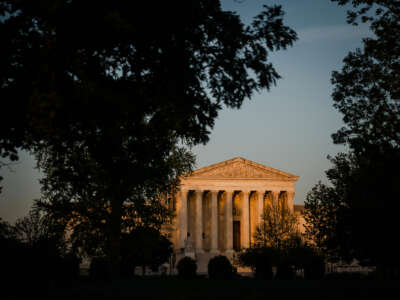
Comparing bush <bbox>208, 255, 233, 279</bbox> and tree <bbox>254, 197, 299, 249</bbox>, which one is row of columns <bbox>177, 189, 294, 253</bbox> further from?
bush <bbox>208, 255, 233, 279</bbox>

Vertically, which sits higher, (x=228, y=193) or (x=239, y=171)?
(x=239, y=171)

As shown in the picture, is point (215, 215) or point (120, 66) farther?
point (215, 215)

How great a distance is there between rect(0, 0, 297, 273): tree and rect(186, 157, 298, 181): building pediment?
2734 inches

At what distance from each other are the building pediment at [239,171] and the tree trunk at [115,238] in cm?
5677

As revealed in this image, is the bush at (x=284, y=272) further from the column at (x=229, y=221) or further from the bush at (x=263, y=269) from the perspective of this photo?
the column at (x=229, y=221)

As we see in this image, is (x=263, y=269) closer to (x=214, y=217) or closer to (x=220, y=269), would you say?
(x=220, y=269)

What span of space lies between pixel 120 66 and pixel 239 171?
72341mm

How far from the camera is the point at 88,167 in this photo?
2627 centimetres

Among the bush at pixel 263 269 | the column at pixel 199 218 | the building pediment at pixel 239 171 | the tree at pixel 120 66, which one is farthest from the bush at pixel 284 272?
the building pediment at pixel 239 171

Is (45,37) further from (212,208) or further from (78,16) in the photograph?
(212,208)

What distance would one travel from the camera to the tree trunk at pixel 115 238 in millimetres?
24928

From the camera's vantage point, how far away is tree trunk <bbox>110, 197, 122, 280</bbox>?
24.9 metres

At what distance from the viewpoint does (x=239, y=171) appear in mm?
83938

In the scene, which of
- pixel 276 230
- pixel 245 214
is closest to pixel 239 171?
pixel 245 214
